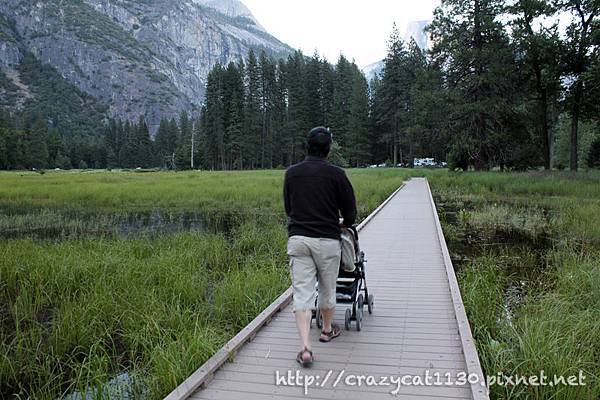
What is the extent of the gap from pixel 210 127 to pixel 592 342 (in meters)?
63.7

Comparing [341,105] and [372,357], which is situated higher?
[341,105]

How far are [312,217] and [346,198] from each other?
0.34 m

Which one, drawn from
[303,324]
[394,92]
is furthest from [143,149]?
[303,324]

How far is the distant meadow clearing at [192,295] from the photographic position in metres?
4.16

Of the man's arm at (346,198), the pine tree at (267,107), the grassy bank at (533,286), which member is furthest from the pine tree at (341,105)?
the man's arm at (346,198)

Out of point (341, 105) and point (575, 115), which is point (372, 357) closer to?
point (575, 115)

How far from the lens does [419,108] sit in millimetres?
36375

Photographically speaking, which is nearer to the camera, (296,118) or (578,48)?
(578,48)

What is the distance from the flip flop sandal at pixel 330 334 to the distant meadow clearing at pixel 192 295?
3.52ft

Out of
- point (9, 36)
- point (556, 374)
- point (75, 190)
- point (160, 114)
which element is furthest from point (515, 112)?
point (9, 36)

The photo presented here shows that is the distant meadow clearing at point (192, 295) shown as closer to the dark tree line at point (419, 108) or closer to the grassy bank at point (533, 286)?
the grassy bank at point (533, 286)

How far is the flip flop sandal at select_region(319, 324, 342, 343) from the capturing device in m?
4.18

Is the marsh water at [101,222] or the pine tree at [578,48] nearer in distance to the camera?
the marsh water at [101,222]

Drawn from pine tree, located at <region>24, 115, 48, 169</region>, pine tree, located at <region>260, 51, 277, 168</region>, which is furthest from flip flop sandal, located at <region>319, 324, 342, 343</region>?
pine tree, located at <region>24, 115, 48, 169</region>
